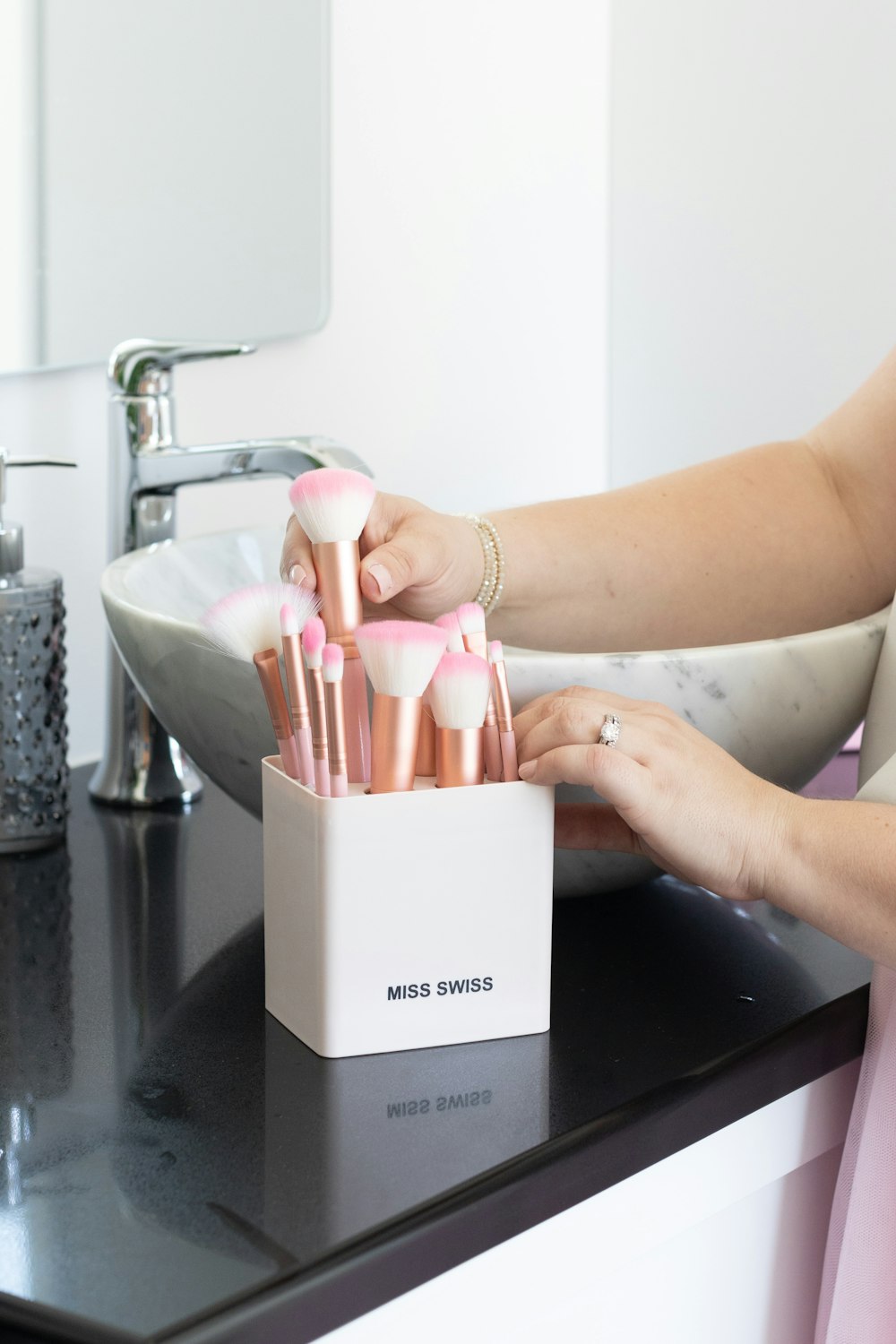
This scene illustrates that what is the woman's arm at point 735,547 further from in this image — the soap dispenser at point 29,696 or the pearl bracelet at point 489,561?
the soap dispenser at point 29,696

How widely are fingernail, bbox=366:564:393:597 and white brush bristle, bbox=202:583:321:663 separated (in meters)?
0.04

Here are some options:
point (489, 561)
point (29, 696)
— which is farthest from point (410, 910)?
point (29, 696)

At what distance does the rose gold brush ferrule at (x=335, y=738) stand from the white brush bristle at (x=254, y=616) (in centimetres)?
4

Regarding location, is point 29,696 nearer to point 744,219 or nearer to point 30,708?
point 30,708

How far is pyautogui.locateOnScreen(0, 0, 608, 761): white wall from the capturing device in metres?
1.15

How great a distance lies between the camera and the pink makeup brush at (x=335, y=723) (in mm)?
575

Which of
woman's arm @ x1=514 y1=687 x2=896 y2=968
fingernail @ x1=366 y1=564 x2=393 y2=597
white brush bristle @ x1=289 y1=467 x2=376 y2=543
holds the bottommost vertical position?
woman's arm @ x1=514 y1=687 x2=896 y2=968

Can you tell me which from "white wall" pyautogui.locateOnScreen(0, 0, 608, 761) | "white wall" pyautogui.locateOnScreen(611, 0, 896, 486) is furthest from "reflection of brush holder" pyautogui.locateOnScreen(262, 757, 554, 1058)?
"white wall" pyautogui.locateOnScreen(611, 0, 896, 486)

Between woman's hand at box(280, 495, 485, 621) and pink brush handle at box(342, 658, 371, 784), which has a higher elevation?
woman's hand at box(280, 495, 485, 621)

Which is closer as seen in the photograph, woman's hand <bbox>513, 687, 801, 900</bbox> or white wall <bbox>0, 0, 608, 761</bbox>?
woman's hand <bbox>513, 687, 801, 900</bbox>

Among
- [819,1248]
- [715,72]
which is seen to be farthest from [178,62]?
[819,1248]

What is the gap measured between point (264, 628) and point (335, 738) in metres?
0.07

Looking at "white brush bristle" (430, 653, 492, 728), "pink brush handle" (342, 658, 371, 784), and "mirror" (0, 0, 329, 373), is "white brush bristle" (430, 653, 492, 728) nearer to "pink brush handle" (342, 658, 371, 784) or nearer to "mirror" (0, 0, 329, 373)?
"pink brush handle" (342, 658, 371, 784)

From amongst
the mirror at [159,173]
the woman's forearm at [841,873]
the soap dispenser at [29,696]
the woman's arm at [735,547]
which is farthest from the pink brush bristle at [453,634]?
the mirror at [159,173]
